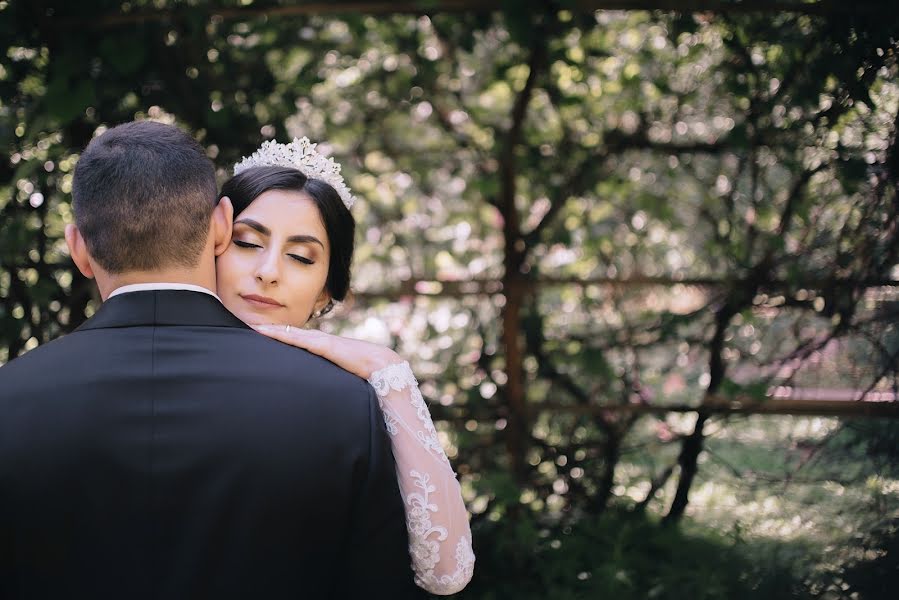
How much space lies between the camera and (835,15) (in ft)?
10.1

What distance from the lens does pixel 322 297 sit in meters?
2.20

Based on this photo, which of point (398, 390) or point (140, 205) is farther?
point (398, 390)

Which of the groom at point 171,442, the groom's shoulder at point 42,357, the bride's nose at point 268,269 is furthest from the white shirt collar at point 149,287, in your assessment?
the bride's nose at point 268,269

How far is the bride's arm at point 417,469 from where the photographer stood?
5.45 feet

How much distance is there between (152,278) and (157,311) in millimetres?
76

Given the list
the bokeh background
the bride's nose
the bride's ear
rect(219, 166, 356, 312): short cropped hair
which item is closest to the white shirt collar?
the bride's nose

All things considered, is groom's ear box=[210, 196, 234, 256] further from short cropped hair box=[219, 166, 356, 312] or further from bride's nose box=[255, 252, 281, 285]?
short cropped hair box=[219, 166, 356, 312]

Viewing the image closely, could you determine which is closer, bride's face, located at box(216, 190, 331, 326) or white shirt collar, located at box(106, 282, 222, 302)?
white shirt collar, located at box(106, 282, 222, 302)

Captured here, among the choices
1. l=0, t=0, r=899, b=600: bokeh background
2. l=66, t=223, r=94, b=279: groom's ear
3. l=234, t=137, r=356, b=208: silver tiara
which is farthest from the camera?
l=0, t=0, r=899, b=600: bokeh background

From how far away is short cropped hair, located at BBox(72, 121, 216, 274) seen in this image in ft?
4.89

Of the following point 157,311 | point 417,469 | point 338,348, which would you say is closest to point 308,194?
point 338,348

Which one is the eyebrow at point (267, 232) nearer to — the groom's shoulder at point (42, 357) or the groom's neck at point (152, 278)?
→ the groom's neck at point (152, 278)

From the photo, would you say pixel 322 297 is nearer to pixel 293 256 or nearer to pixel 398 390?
pixel 293 256

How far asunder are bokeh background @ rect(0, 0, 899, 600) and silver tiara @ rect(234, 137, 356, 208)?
1.14 metres
